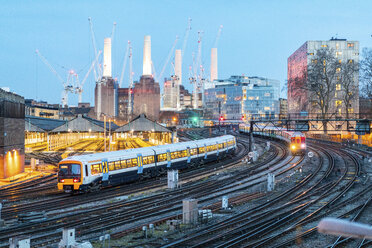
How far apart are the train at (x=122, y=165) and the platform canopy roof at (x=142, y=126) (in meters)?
21.1

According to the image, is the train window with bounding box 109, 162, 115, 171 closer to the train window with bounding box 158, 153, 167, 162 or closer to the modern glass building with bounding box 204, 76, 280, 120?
the train window with bounding box 158, 153, 167, 162

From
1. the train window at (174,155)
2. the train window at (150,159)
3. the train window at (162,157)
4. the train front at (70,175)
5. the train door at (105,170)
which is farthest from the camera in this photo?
the train window at (174,155)

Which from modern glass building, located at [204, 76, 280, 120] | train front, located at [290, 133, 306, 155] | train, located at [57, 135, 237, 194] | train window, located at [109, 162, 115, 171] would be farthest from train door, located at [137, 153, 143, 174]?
modern glass building, located at [204, 76, 280, 120]

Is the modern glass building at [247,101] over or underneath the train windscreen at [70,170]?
over

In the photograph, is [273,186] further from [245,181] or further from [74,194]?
[74,194]

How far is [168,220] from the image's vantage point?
2111cm

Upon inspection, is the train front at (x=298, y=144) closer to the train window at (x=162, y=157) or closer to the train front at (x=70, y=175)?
the train window at (x=162, y=157)

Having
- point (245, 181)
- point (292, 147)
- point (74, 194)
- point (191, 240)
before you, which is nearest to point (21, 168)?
point (74, 194)

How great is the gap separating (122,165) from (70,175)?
181 inches

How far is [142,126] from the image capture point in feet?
222

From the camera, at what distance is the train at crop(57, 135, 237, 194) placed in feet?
94.2

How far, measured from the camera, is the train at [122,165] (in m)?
28.7

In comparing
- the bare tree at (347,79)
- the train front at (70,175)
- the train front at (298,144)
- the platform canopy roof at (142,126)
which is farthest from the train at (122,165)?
the bare tree at (347,79)

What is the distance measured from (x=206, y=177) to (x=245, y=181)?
4023 millimetres
